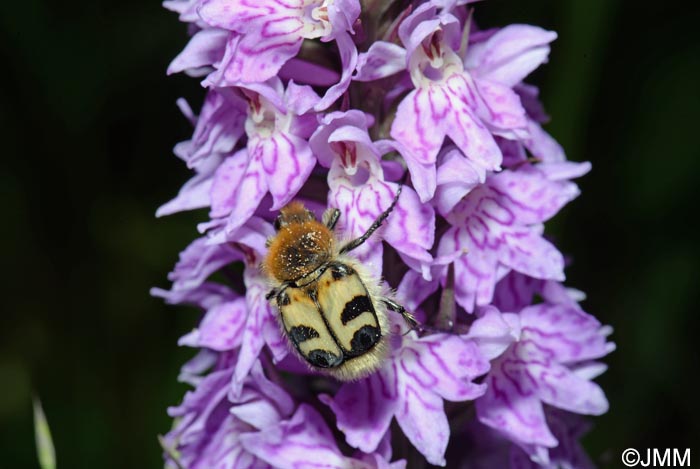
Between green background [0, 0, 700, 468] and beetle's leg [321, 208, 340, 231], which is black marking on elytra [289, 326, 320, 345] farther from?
green background [0, 0, 700, 468]

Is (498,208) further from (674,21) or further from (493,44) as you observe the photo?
(674,21)

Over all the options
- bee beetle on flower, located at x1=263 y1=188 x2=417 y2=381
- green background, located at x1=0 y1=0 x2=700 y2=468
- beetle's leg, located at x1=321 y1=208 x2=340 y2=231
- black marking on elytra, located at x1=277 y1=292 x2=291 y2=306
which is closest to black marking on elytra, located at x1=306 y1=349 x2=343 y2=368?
bee beetle on flower, located at x1=263 y1=188 x2=417 y2=381

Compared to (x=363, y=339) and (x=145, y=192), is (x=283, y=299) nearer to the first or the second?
(x=363, y=339)

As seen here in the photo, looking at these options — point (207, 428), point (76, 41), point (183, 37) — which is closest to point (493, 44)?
point (207, 428)

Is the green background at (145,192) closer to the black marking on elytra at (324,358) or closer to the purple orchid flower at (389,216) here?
the purple orchid flower at (389,216)

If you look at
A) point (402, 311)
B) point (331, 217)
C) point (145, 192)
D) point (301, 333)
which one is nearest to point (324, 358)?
point (301, 333)

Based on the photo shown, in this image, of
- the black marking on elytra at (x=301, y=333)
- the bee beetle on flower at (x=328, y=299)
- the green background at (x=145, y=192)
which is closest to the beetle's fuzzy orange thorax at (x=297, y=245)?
the bee beetle on flower at (x=328, y=299)
